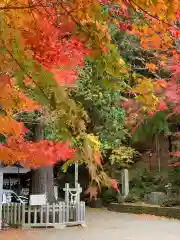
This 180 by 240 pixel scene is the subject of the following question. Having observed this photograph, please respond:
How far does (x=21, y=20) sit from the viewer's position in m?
4.35

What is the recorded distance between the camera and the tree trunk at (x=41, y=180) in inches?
628

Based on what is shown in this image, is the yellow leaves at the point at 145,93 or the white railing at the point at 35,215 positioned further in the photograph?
the white railing at the point at 35,215

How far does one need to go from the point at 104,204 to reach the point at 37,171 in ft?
32.9

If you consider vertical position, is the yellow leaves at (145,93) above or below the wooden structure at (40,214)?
above

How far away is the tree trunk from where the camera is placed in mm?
15953

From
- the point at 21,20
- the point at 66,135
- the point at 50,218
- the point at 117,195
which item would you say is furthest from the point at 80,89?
the point at 66,135

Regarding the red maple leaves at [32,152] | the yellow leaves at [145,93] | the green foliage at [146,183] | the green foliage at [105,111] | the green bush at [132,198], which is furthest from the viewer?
the green foliage at [146,183]

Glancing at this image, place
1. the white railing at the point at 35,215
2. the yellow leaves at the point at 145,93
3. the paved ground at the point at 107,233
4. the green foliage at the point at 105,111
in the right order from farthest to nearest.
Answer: the green foliage at the point at 105,111 < the white railing at the point at 35,215 < the paved ground at the point at 107,233 < the yellow leaves at the point at 145,93

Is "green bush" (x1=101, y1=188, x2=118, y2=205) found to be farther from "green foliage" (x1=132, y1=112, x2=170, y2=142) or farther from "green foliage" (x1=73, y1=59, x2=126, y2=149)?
"green foliage" (x1=73, y1=59, x2=126, y2=149)

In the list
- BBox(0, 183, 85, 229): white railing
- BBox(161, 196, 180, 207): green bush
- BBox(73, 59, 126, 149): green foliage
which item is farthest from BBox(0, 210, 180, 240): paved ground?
BBox(73, 59, 126, 149): green foliage

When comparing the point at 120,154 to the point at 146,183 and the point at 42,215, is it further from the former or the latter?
the point at 42,215

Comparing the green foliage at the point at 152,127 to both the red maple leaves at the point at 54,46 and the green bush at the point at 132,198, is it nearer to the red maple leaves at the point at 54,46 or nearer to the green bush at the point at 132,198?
the green bush at the point at 132,198

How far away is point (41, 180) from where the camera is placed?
16.2m

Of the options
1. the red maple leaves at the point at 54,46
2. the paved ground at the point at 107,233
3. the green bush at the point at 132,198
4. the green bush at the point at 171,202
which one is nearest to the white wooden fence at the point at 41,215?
the paved ground at the point at 107,233
